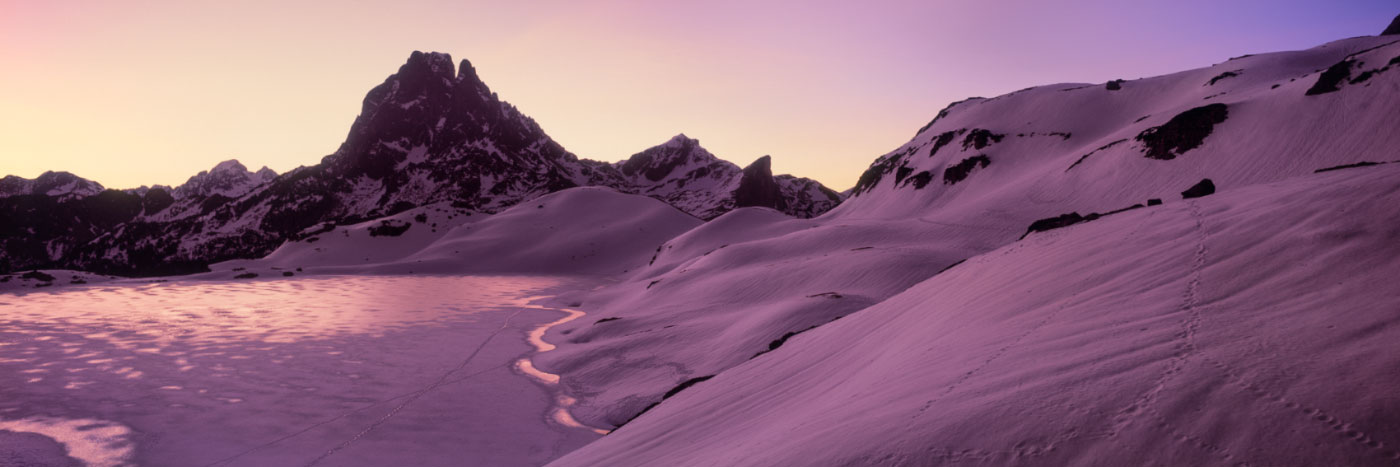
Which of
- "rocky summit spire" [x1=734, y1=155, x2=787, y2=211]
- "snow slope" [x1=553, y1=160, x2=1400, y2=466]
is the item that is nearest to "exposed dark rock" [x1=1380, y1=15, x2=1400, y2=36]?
"snow slope" [x1=553, y1=160, x2=1400, y2=466]

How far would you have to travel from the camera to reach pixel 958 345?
6816 mm

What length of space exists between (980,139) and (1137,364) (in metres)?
62.0

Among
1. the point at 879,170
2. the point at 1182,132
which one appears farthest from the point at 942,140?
the point at 1182,132

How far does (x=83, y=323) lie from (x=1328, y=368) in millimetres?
37082

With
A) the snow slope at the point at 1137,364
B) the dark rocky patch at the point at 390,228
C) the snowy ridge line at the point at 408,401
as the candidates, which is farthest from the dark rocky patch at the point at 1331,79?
the dark rocky patch at the point at 390,228

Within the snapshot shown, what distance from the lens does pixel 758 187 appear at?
16962 cm

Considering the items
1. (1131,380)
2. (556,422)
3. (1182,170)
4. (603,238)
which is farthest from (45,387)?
(603,238)

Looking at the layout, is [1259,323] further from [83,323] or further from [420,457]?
[83,323]

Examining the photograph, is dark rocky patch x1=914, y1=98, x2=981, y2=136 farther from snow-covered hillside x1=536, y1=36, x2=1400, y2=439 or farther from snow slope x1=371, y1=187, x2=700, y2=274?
snow slope x1=371, y1=187, x2=700, y2=274

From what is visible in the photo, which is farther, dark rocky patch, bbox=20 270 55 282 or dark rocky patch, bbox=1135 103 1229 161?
dark rocky patch, bbox=20 270 55 282

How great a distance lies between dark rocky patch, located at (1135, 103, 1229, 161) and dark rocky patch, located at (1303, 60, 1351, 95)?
13.1 ft

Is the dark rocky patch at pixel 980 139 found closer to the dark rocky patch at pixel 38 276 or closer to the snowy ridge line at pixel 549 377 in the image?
the snowy ridge line at pixel 549 377

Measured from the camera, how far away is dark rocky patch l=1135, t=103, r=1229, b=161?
121ft

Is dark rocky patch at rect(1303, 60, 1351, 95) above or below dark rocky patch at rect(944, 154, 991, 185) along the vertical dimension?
above
